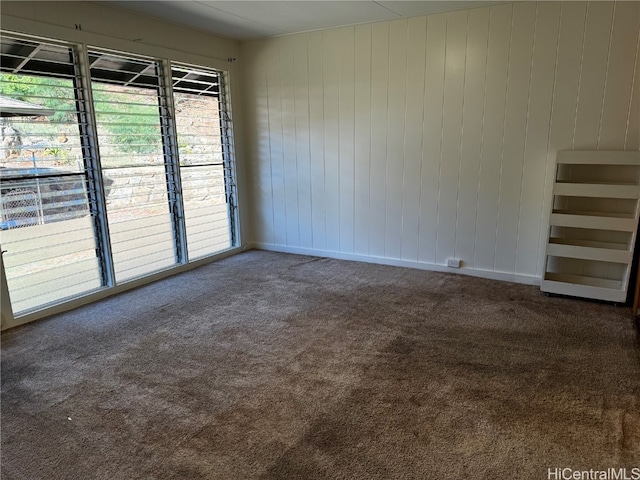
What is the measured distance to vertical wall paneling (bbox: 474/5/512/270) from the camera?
3709 mm

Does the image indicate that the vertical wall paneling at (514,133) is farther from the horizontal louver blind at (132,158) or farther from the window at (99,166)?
the horizontal louver blind at (132,158)

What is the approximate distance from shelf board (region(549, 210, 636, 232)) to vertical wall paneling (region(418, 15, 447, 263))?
1.09 metres

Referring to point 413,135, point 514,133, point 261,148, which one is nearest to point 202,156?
point 261,148

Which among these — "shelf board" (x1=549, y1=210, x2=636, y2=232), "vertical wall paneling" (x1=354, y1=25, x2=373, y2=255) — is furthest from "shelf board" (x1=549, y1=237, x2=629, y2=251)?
"vertical wall paneling" (x1=354, y1=25, x2=373, y2=255)

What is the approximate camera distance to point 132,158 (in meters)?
3.98

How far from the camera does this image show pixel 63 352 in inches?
113

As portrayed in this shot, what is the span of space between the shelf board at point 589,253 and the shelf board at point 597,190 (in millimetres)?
417

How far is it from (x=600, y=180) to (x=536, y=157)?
515mm

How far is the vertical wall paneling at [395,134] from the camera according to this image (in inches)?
163

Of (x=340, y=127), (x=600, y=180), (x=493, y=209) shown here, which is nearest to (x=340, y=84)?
(x=340, y=127)

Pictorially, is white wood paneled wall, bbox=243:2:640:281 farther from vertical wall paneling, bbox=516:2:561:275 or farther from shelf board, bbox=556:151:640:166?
shelf board, bbox=556:151:640:166

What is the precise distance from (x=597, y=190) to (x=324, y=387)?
8.50ft

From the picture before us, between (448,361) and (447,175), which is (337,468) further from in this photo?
(447,175)

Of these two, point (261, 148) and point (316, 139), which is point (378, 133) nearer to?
point (316, 139)
